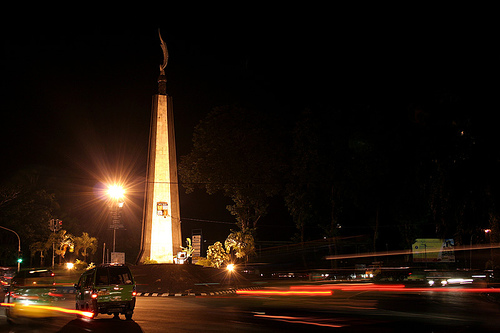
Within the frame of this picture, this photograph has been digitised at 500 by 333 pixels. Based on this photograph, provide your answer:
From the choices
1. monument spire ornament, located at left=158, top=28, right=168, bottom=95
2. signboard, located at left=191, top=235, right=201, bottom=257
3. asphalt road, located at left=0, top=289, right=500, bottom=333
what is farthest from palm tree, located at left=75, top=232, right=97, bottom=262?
asphalt road, located at left=0, top=289, right=500, bottom=333

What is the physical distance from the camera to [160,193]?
1614 inches

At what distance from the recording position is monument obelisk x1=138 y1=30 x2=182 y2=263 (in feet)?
134

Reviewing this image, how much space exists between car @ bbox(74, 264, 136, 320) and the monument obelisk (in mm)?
24419

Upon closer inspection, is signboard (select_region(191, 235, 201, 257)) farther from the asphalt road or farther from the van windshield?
the van windshield

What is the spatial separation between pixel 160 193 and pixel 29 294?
76.7ft

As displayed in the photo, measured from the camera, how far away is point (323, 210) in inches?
2000

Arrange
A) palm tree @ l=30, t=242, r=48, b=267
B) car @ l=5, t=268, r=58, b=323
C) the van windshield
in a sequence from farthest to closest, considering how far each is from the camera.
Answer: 1. palm tree @ l=30, t=242, r=48, b=267
2. car @ l=5, t=268, r=58, b=323
3. the van windshield

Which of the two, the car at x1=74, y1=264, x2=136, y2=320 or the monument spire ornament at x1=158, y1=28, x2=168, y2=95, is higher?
the monument spire ornament at x1=158, y1=28, x2=168, y2=95

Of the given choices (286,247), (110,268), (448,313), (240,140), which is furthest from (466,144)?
(286,247)

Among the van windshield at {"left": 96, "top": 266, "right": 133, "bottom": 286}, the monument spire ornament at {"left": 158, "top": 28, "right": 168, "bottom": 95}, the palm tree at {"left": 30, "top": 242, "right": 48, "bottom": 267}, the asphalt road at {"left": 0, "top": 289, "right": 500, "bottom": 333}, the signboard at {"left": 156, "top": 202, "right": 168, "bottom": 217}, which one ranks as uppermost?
the monument spire ornament at {"left": 158, "top": 28, "right": 168, "bottom": 95}

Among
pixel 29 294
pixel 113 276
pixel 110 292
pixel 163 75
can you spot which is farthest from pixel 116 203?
pixel 110 292

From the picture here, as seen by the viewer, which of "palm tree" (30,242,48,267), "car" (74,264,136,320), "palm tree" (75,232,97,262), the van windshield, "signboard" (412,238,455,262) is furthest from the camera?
"palm tree" (75,232,97,262)

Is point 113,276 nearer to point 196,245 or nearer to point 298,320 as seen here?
point 298,320

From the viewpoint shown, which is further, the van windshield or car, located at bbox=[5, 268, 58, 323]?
car, located at bbox=[5, 268, 58, 323]
